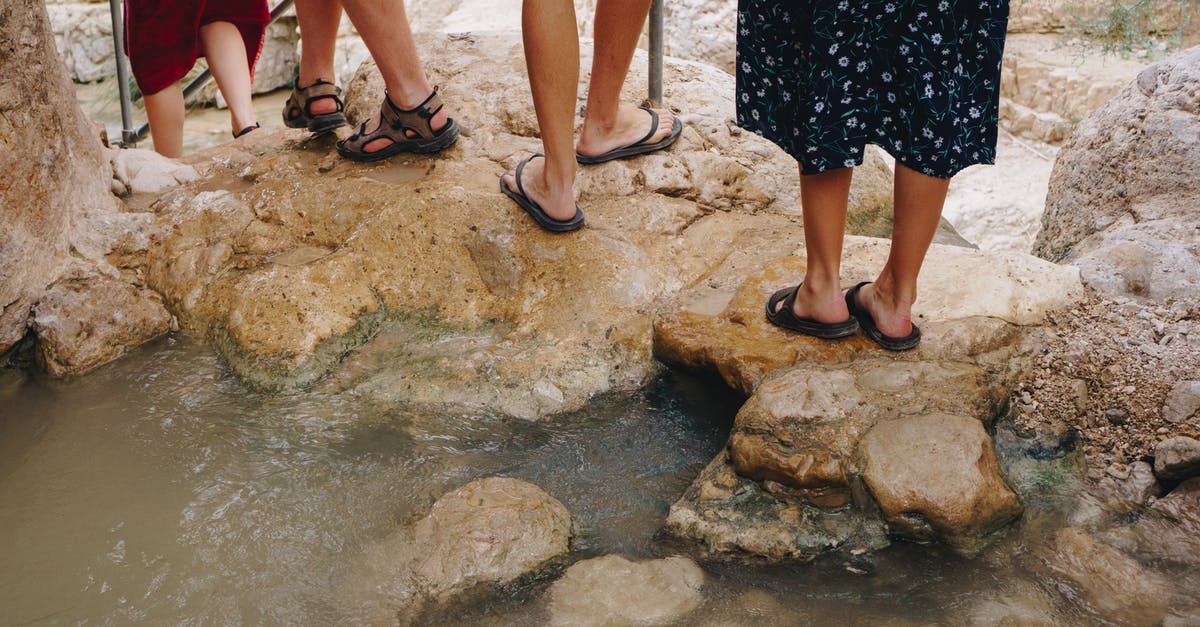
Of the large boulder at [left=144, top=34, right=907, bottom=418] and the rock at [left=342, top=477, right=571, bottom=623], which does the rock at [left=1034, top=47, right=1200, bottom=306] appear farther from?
the rock at [left=342, top=477, right=571, bottom=623]

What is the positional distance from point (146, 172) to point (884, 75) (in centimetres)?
265

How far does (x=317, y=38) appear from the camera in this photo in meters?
3.36

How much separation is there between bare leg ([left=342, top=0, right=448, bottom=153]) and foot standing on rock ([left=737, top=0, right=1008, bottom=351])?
1.32m

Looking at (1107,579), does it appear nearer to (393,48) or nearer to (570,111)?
(570,111)

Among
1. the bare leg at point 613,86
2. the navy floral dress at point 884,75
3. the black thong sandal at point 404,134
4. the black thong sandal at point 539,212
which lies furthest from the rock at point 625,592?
the black thong sandal at point 404,134

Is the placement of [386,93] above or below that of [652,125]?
above

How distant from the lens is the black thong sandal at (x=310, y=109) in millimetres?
3393

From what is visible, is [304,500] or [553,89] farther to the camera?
[553,89]

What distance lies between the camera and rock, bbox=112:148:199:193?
11.0 feet

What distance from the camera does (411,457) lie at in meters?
2.36

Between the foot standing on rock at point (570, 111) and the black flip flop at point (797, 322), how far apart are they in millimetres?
721

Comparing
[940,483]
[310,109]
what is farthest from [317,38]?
[940,483]

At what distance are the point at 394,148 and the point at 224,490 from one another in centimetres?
151

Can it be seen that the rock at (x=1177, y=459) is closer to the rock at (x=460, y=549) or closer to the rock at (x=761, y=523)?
the rock at (x=761, y=523)
